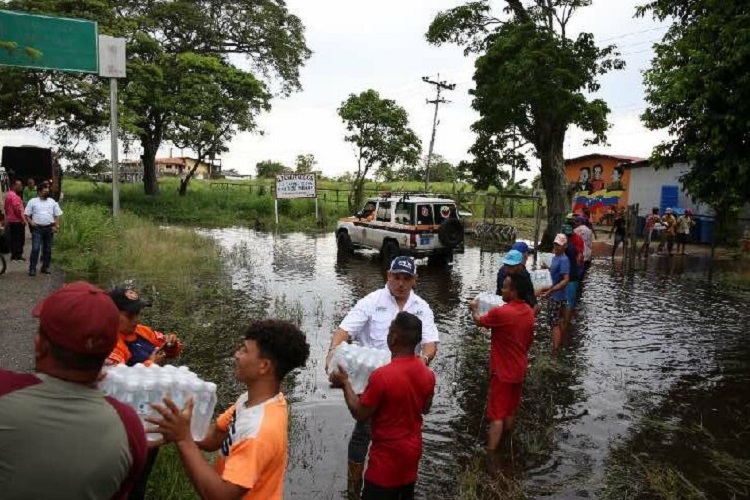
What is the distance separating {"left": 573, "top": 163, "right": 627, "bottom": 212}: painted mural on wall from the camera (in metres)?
32.1

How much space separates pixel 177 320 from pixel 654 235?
71.1 ft

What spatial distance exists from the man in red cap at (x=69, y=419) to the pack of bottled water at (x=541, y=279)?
253 inches

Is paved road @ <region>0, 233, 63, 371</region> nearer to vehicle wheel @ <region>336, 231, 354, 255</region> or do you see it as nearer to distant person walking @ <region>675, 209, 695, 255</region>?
vehicle wheel @ <region>336, 231, 354, 255</region>

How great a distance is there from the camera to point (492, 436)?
4.97 meters

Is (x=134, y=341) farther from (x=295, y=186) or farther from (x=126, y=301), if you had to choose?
(x=295, y=186)

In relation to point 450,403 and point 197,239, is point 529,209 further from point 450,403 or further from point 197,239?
point 450,403

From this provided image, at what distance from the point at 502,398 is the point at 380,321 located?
1423mm

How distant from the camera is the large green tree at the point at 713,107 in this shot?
21.5 feet

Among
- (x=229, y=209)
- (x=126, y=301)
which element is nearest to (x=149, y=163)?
(x=229, y=209)

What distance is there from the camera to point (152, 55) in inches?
1158

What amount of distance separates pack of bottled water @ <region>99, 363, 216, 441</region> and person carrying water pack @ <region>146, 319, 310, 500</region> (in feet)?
0.27

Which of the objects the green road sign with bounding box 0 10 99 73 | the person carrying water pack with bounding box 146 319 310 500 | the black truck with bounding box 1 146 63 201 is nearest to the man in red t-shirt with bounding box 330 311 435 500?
the person carrying water pack with bounding box 146 319 310 500

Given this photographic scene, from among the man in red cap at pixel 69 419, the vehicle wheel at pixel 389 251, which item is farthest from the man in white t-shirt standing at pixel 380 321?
the vehicle wheel at pixel 389 251

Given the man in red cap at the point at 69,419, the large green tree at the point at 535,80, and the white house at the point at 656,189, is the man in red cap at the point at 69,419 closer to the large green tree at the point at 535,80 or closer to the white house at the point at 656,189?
the large green tree at the point at 535,80
